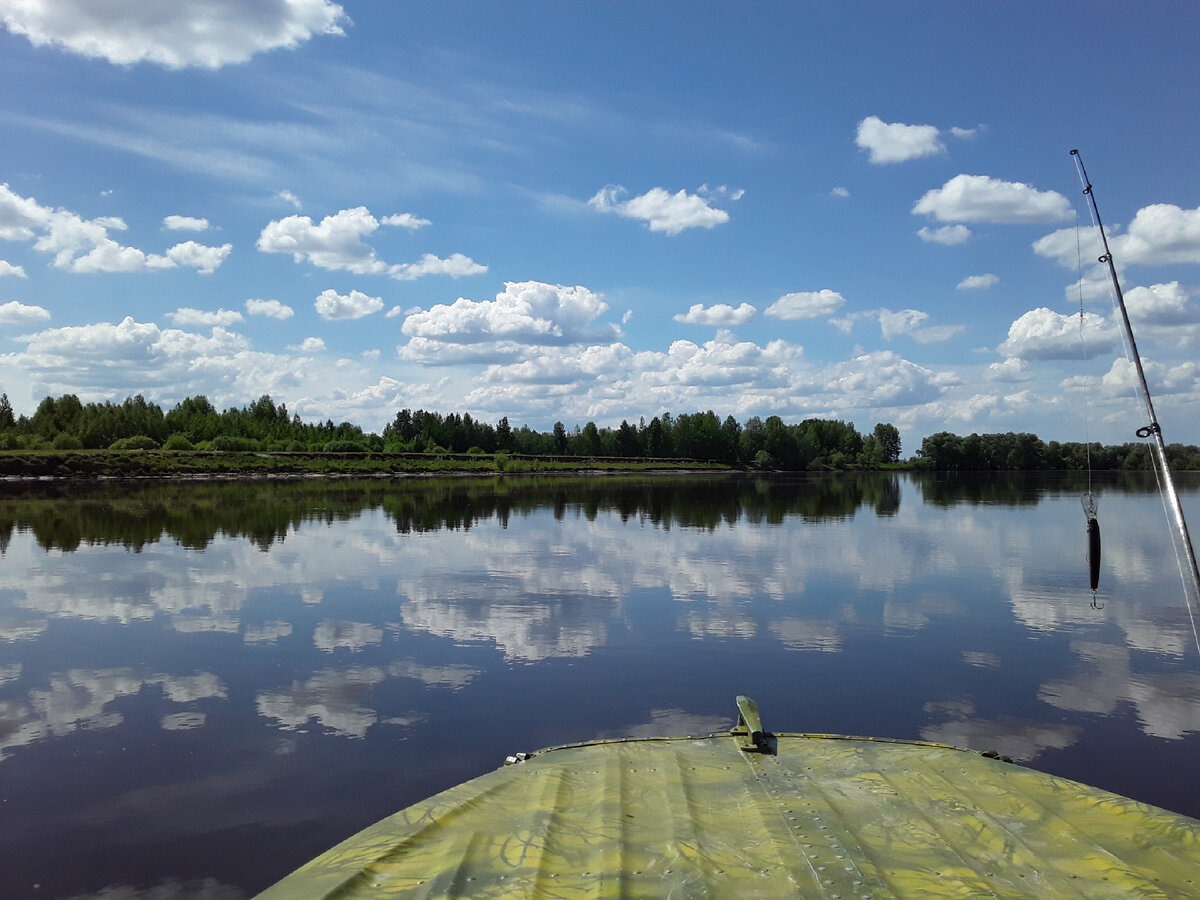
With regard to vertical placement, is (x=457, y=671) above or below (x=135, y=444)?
below

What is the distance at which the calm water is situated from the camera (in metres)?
11.1

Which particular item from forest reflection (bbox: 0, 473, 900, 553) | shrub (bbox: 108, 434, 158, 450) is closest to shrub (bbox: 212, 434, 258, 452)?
shrub (bbox: 108, 434, 158, 450)

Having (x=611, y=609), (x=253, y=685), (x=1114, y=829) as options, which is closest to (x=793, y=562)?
(x=611, y=609)

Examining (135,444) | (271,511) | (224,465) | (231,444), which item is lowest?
(271,511)

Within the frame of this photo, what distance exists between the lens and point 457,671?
18.1 meters

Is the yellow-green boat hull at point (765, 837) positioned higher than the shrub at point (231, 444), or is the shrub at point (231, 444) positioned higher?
the shrub at point (231, 444)

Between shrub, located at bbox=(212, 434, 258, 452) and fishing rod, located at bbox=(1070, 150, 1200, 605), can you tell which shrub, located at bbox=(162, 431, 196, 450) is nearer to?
shrub, located at bbox=(212, 434, 258, 452)

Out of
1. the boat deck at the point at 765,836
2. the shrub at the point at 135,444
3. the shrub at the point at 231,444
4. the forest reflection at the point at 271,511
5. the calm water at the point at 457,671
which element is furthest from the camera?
the shrub at the point at 231,444

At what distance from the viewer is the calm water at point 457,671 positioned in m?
11.1

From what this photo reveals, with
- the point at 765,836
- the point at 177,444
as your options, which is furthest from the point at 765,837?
the point at 177,444

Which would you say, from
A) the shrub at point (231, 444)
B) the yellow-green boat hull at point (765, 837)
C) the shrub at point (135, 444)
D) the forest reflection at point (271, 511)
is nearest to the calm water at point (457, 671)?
the yellow-green boat hull at point (765, 837)

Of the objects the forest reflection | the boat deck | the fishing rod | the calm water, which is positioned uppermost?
the fishing rod

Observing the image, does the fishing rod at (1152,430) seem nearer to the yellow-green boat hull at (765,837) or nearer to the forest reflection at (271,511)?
the yellow-green boat hull at (765,837)

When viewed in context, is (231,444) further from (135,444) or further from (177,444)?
(135,444)
